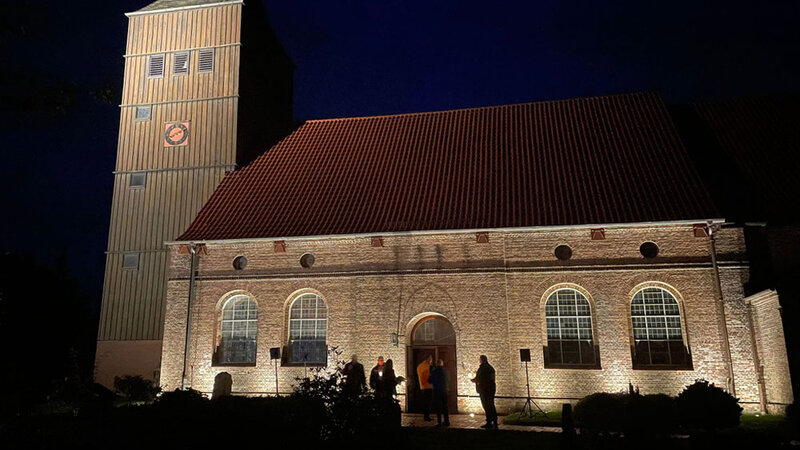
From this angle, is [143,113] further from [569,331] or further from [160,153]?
[569,331]

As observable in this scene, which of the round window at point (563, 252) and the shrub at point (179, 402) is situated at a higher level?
the round window at point (563, 252)

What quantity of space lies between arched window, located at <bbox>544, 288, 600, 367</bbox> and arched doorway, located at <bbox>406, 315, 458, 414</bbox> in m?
2.78

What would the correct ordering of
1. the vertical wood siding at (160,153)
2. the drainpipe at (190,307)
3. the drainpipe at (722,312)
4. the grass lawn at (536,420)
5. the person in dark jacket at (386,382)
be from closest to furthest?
the person in dark jacket at (386,382), the grass lawn at (536,420), the drainpipe at (722,312), the drainpipe at (190,307), the vertical wood siding at (160,153)

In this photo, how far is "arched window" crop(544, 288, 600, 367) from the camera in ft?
Result: 59.7

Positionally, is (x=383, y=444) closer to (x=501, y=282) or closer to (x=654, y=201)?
(x=501, y=282)

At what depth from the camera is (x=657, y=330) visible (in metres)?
18.0

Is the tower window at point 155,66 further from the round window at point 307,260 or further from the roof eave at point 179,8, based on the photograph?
the round window at point 307,260

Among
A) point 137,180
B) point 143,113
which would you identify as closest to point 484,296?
point 137,180

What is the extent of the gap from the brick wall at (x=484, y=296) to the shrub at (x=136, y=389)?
692 millimetres

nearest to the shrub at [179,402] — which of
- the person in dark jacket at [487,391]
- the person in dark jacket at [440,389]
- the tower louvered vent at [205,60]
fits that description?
the person in dark jacket at [440,389]

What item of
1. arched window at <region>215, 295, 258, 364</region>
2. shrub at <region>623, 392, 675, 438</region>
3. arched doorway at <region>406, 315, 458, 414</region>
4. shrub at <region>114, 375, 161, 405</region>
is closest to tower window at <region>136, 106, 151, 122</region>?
arched window at <region>215, 295, 258, 364</region>

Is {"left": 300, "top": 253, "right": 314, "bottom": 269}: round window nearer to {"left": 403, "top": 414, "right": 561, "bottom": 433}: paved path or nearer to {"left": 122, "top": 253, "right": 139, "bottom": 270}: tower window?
{"left": 403, "top": 414, "right": 561, "bottom": 433}: paved path

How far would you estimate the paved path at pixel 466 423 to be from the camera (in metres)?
14.6

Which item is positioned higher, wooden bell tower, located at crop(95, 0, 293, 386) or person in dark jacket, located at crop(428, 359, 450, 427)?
wooden bell tower, located at crop(95, 0, 293, 386)
